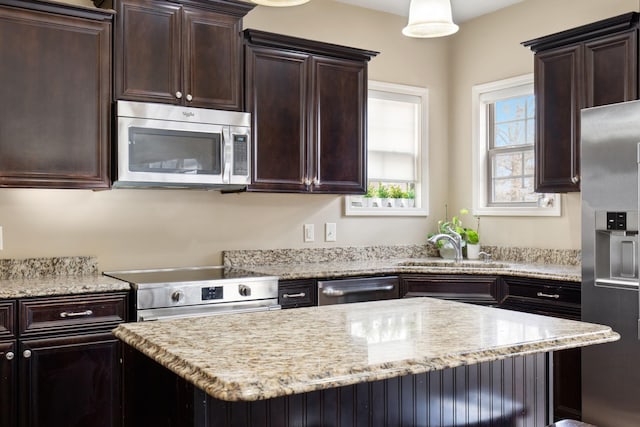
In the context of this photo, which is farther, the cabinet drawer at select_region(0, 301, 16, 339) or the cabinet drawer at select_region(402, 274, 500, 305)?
the cabinet drawer at select_region(402, 274, 500, 305)

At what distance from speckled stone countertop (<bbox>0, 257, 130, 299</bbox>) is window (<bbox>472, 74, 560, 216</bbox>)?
289cm

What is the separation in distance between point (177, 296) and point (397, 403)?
1656 mm

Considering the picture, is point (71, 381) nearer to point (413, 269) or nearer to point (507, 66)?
point (413, 269)

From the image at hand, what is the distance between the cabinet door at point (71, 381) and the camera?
2.80 meters

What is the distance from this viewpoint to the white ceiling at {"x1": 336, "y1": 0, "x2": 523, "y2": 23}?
15.0 feet

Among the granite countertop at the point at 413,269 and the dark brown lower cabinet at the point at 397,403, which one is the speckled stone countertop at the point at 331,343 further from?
the granite countertop at the point at 413,269

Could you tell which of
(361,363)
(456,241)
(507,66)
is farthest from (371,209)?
(361,363)

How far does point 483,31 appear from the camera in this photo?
484 centimetres

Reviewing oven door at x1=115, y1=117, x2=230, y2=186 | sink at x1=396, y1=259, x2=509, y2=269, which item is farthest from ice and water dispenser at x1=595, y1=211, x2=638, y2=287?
oven door at x1=115, y1=117, x2=230, y2=186

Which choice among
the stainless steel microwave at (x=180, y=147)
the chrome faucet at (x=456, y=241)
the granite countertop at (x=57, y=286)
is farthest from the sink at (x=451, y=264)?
the granite countertop at (x=57, y=286)

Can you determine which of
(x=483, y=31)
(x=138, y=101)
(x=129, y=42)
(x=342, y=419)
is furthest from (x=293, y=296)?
(x=483, y=31)

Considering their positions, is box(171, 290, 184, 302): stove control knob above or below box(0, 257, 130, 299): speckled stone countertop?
below

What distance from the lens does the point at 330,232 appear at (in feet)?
14.8

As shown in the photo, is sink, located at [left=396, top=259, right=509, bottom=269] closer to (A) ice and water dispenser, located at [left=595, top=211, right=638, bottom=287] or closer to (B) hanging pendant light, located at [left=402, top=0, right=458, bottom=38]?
(A) ice and water dispenser, located at [left=595, top=211, right=638, bottom=287]
